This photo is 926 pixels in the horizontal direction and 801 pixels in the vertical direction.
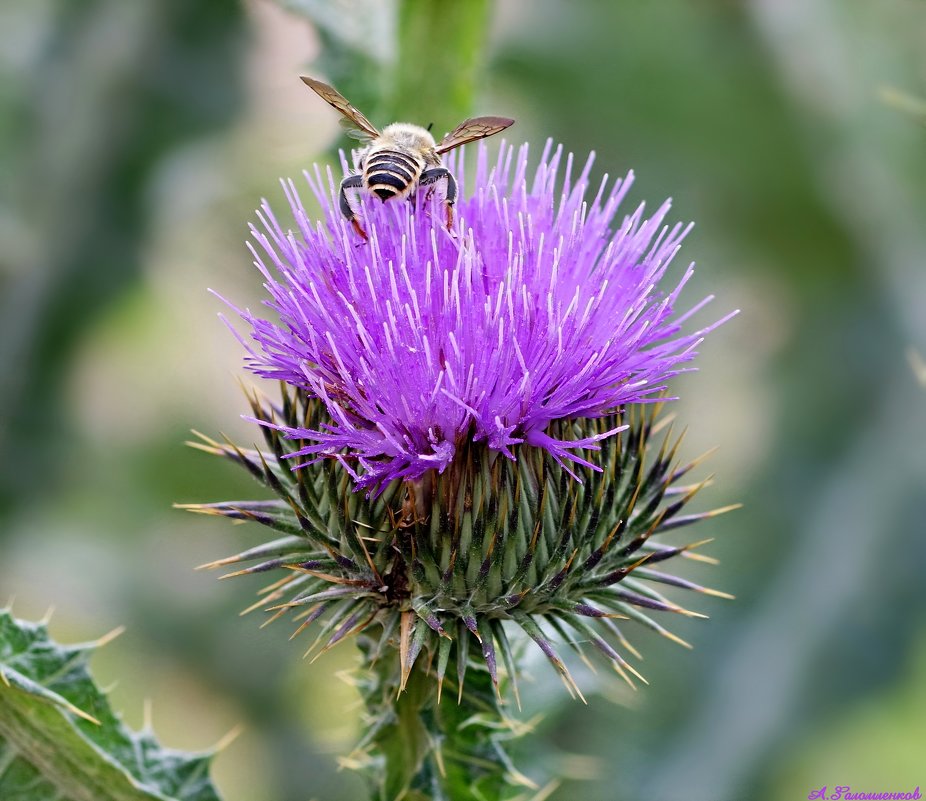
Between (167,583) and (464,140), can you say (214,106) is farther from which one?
(464,140)

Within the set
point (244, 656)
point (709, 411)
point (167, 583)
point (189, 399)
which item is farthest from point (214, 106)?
point (709, 411)

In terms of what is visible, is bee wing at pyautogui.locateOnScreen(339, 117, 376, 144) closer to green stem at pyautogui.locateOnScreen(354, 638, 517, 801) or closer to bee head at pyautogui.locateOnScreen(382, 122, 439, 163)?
bee head at pyautogui.locateOnScreen(382, 122, 439, 163)

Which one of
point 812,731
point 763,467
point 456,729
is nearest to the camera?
point 456,729

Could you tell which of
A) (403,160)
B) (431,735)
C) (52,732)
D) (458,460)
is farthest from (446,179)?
(52,732)

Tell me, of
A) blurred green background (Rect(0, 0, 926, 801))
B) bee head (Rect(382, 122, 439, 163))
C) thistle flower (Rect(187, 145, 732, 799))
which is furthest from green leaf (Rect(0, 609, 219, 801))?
blurred green background (Rect(0, 0, 926, 801))

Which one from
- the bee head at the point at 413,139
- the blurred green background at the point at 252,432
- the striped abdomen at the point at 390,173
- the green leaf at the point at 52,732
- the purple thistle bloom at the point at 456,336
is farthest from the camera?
the blurred green background at the point at 252,432

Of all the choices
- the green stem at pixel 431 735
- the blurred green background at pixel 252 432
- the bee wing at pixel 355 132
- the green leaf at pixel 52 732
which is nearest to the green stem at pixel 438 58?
the bee wing at pixel 355 132

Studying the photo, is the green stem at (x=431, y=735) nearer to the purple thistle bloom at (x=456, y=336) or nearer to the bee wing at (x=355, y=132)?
the purple thistle bloom at (x=456, y=336)
